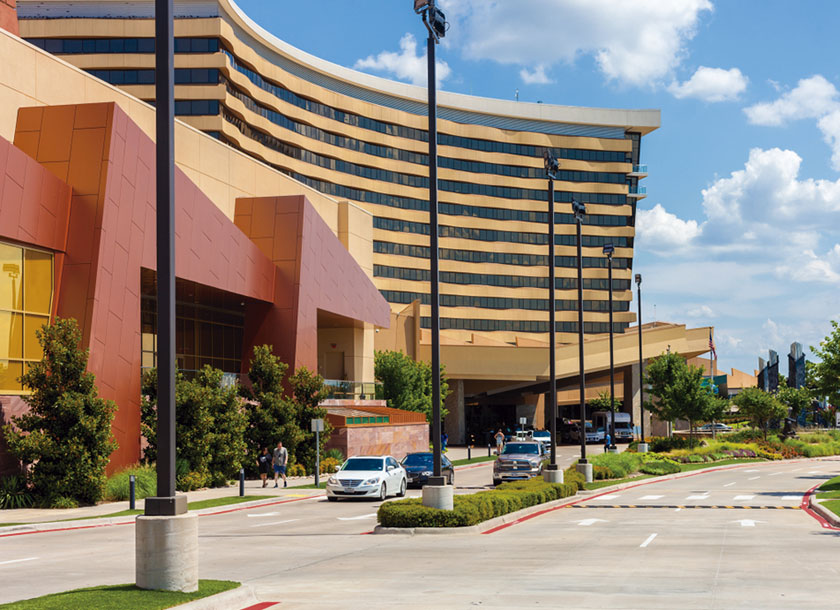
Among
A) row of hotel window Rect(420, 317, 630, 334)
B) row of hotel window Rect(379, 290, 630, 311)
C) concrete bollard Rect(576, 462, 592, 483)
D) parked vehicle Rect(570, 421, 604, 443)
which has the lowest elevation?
concrete bollard Rect(576, 462, 592, 483)

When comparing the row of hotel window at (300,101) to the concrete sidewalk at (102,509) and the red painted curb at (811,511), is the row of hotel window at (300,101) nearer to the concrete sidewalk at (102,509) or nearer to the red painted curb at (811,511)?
the concrete sidewalk at (102,509)

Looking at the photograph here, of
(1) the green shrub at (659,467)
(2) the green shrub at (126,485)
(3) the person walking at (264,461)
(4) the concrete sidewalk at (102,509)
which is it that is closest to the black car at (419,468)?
(4) the concrete sidewalk at (102,509)

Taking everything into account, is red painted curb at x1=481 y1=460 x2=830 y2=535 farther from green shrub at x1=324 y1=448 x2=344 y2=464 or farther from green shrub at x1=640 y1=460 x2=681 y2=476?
green shrub at x1=324 y1=448 x2=344 y2=464

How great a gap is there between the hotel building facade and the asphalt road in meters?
18.9

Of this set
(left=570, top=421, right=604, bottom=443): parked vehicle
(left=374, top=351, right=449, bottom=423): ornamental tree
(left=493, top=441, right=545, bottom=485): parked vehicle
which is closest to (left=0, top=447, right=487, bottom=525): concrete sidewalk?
(left=493, top=441, right=545, bottom=485): parked vehicle

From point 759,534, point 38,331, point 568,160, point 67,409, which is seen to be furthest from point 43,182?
point 568,160

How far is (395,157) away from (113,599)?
97.5 m

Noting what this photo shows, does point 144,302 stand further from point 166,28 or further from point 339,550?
point 166,28

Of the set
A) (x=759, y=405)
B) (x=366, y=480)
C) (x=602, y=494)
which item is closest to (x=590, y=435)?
(x=759, y=405)

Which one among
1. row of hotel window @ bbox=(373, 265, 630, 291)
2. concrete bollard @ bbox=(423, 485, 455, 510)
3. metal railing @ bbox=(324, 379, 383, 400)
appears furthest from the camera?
row of hotel window @ bbox=(373, 265, 630, 291)

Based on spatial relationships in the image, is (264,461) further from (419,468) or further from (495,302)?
(495,302)

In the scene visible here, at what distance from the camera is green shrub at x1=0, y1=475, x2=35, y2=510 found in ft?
96.9

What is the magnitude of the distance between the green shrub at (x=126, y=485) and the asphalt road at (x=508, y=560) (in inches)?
164

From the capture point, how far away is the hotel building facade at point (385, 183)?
5150 centimetres
